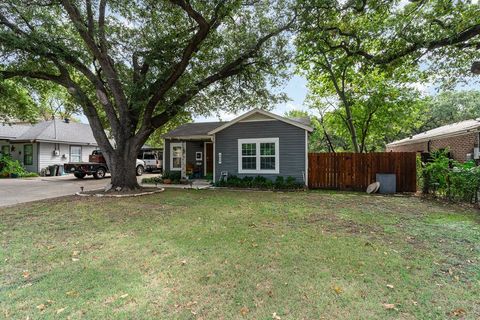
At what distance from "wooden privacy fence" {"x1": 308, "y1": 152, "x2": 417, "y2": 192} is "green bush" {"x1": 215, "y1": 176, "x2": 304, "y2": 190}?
1070 mm

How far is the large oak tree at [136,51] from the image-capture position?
9.41 metres

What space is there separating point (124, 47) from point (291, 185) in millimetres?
9816

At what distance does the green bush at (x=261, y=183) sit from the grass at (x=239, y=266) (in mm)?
5256

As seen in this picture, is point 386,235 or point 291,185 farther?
point 291,185

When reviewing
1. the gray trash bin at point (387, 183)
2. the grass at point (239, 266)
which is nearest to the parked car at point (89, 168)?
the grass at point (239, 266)

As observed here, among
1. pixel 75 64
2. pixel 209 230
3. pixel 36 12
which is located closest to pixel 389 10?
pixel 209 230

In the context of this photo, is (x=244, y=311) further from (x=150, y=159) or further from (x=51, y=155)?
(x=51, y=155)

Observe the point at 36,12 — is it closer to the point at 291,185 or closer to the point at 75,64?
the point at 75,64

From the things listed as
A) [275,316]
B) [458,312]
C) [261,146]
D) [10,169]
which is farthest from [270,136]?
[10,169]

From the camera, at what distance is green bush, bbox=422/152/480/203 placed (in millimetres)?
7910

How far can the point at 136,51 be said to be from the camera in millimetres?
10805

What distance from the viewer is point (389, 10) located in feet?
30.1

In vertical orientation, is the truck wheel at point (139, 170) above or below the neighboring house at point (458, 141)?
below

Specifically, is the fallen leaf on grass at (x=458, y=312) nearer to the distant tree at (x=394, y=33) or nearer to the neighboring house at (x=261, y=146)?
the distant tree at (x=394, y=33)
